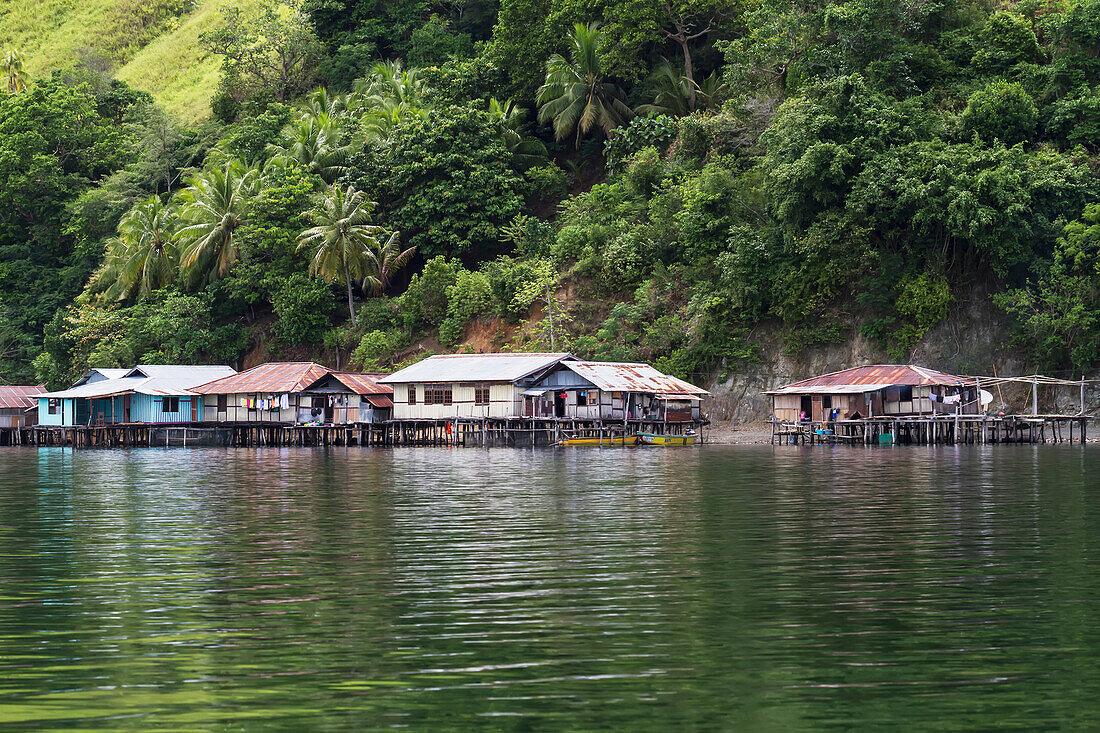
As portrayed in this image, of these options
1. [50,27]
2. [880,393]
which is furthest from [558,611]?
[50,27]

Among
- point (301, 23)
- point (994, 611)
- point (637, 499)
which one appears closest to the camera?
point (994, 611)

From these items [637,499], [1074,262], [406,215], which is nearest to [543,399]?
[406,215]

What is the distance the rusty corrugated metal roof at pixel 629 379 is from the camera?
57.5 meters

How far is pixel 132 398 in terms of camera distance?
226ft

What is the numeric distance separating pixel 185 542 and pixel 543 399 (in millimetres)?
40285

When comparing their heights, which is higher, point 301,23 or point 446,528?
point 301,23

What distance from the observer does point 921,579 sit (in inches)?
611

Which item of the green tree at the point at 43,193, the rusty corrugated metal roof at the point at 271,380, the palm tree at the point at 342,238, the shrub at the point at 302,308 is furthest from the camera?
the green tree at the point at 43,193

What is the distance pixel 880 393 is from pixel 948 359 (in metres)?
4.01

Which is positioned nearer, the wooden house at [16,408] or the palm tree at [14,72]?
the wooden house at [16,408]

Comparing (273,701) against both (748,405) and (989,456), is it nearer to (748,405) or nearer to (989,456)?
(989,456)

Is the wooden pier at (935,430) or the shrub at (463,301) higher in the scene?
the shrub at (463,301)

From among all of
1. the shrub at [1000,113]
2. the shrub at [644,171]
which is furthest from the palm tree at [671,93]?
the shrub at [1000,113]

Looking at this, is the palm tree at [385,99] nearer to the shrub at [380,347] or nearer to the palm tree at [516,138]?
the palm tree at [516,138]
